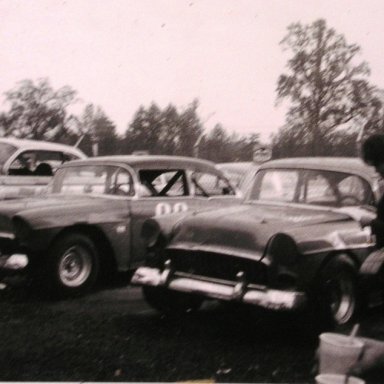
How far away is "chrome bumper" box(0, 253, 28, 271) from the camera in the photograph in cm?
472

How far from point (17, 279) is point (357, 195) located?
10.4 feet

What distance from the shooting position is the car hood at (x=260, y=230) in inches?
143

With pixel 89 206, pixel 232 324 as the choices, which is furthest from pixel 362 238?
pixel 89 206

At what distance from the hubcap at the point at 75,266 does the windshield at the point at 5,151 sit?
3411mm

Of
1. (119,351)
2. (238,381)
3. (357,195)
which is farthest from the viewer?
→ (357,195)

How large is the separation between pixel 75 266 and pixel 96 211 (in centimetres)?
49

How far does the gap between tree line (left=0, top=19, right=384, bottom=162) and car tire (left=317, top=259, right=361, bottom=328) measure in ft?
7.49

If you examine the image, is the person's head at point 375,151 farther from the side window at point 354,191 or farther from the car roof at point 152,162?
the car roof at point 152,162

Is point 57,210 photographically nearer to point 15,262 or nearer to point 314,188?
point 15,262

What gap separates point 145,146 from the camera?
1445 cm

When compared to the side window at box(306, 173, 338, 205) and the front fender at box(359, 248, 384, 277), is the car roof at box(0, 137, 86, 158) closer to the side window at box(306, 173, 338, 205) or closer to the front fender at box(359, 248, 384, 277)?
the side window at box(306, 173, 338, 205)

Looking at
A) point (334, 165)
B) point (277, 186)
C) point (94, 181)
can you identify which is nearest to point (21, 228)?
point (94, 181)

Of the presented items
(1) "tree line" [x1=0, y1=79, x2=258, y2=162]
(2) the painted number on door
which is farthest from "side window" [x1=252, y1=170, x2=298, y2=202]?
(1) "tree line" [x1=0, y1=79, x2=258, y2=162]

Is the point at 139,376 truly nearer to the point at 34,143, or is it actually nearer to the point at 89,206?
the point at 89,206
